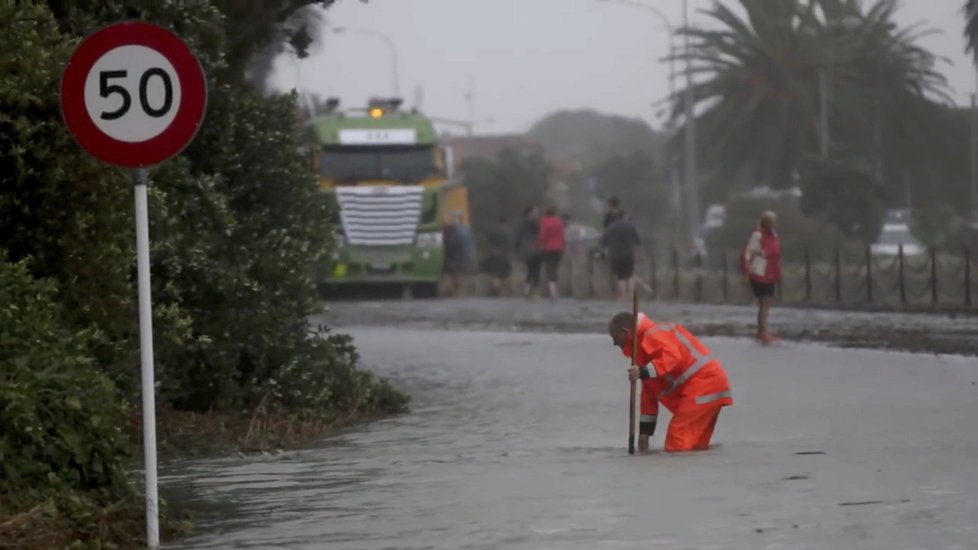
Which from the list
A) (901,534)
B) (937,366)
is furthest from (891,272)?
(901,534)

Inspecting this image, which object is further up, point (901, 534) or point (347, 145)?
point (347, 145)

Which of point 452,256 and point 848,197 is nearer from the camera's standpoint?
point 452,256

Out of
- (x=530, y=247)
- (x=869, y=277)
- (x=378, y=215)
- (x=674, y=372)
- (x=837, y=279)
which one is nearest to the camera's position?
(x=674, y=372)

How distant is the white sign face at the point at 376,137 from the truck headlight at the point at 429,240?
1.97 m

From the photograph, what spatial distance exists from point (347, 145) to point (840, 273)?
11.0 m

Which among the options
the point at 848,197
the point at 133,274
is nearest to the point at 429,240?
the point at 848,197

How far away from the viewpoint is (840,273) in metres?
38.2

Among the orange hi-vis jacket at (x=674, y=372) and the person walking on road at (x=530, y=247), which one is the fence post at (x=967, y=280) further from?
the orange hi-vis jacket at (x=674, y=372)

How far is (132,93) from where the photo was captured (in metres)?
9.56

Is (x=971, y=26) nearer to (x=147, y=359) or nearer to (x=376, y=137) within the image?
(x=376, y=137)

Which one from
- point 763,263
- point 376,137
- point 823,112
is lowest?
point 763,263

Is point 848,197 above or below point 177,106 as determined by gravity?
above

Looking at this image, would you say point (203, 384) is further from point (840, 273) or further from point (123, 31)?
point (840, 273)

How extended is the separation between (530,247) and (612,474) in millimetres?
28834
